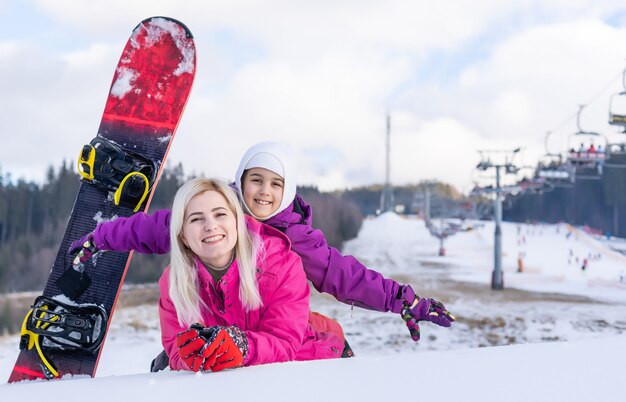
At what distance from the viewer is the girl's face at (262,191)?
2127 mm

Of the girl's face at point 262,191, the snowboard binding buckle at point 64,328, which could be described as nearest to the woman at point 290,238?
the girl's face at point 262,191

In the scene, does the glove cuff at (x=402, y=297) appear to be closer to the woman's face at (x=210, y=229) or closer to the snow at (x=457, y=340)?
the snow at (x=457, y=340)

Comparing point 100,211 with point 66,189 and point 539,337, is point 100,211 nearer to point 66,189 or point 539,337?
point 539,337

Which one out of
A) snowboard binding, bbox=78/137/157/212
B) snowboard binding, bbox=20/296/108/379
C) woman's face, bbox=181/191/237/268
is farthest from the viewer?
snowboard binding, bbox=78/137/157/212

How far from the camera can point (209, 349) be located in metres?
1.41

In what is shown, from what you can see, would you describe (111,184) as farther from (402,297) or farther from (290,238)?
(402,297)

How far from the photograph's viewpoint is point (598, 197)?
118ft

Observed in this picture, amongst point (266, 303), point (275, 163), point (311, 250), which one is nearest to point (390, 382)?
point (266, 303)

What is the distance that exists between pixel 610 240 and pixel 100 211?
34.0 metres

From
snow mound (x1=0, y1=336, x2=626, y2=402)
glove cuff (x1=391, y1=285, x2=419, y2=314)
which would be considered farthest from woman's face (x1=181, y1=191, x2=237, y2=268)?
glove cuff (x1=391, y1=285, x2=419, y2=314)

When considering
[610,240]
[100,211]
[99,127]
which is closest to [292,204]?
[100,211]

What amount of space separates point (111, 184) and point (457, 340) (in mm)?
11737

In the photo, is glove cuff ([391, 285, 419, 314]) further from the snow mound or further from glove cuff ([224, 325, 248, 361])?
glove cuff ([224, 325, 248, 361])

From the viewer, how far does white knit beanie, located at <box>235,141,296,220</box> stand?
2176 mm
